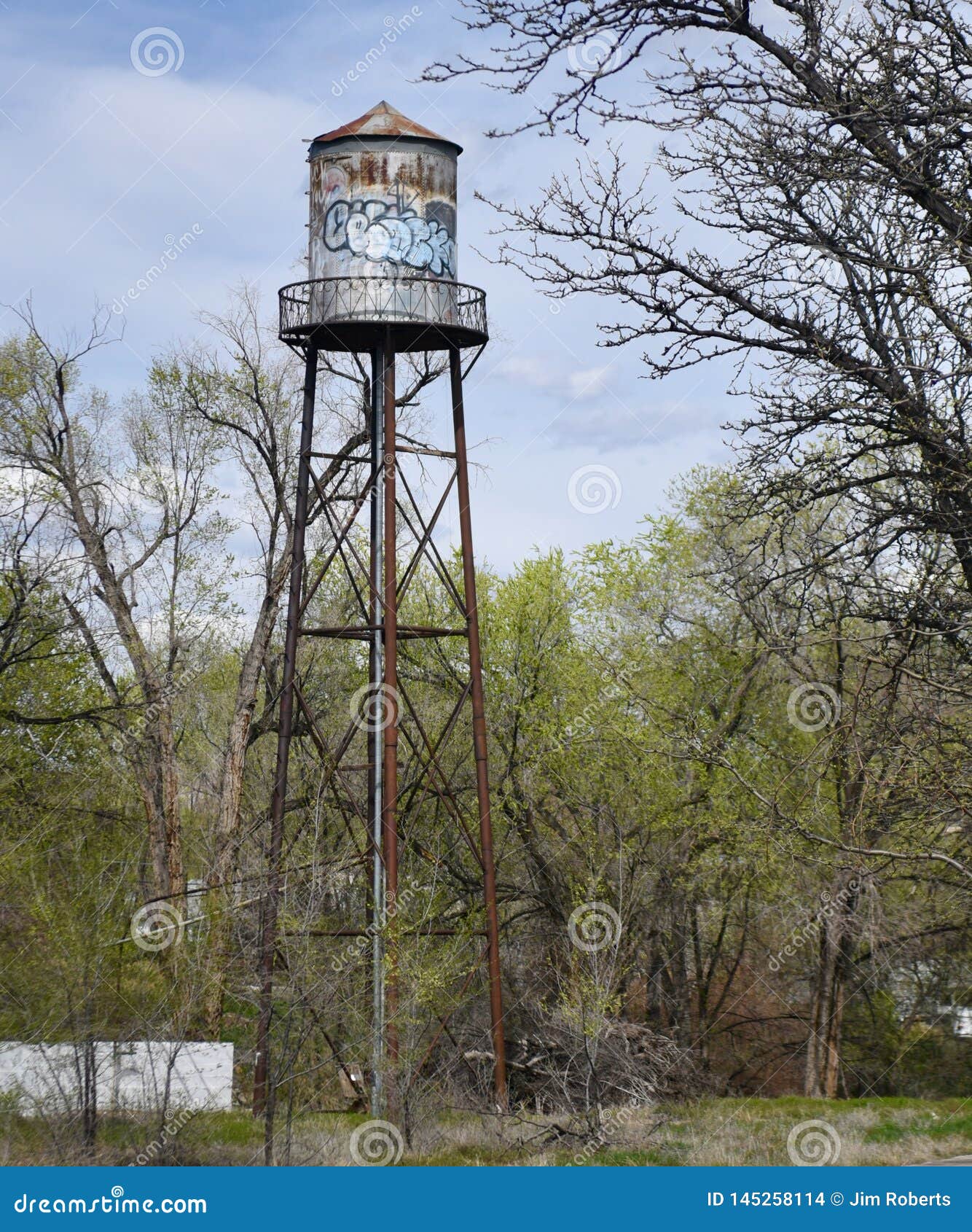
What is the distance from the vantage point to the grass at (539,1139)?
12.0 meters

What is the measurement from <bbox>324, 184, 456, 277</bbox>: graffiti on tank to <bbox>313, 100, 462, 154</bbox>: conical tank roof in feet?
2.10

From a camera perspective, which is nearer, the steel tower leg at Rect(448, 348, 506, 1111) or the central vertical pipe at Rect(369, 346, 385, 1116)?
the central vertical pipe at Rect(369, 346, 385, 1116)

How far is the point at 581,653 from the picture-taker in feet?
83.0

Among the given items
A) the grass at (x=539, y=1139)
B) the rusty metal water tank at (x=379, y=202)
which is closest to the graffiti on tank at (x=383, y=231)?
the rusty metal water tank at (x=379, y=202)

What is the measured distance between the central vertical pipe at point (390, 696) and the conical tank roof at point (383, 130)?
2.68 m

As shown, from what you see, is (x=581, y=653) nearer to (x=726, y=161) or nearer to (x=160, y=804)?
(x=160, y=804)

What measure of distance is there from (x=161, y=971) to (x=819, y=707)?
39.7 ft

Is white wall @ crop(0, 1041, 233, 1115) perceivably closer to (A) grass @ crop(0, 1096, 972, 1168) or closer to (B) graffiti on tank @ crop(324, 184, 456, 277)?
(A) grass @ crop(0, 1096, 972, 1168)

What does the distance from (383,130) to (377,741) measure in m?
6.84

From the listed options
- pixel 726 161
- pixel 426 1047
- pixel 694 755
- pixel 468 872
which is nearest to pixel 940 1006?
pixel 468 872

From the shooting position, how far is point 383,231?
56.5 feet

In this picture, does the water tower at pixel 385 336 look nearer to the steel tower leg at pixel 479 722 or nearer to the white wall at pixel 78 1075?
the steel tower leg at pixel 479 722

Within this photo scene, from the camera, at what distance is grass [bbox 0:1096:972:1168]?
12006 mm

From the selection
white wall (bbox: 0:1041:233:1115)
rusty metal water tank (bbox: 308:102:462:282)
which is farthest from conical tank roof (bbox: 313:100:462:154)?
white wall (bbox: 0:1041:233:1115)
